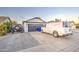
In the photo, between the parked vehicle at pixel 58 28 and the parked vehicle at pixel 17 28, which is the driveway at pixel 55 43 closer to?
the parked vehicle at pixel 58 28

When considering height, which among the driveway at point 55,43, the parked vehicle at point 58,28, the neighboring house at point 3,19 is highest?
the neighboring house at point 3,19

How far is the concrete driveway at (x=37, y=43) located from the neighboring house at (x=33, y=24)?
8cm

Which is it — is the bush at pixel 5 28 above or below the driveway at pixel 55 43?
above

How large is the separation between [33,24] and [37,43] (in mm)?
310

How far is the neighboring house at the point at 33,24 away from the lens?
6.15ft

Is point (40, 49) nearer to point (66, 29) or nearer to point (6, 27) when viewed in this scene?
point (66, 29)

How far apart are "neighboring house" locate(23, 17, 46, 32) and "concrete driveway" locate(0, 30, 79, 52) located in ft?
0.27

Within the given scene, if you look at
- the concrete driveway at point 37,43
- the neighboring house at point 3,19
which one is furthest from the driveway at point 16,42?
the neighboring house at point 3,19

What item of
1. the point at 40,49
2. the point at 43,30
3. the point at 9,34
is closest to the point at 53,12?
the point at 43,30

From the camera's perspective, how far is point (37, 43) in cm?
184

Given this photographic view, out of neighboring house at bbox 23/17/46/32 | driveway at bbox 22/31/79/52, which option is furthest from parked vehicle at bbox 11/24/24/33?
driveway at bbox 22/31/79/52

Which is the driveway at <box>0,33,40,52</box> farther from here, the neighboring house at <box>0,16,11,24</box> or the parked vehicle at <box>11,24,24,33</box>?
the neighboring house at <box>0,16,11,24</box>

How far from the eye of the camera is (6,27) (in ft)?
6.02

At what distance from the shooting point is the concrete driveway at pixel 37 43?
1.80 m
